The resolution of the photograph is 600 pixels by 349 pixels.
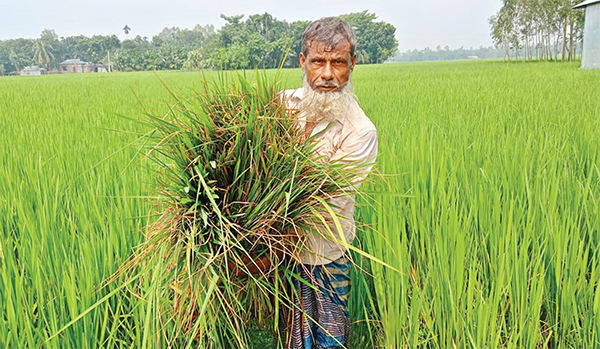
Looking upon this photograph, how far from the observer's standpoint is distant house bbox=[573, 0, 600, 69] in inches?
522

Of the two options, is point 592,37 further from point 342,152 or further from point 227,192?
point 227,192

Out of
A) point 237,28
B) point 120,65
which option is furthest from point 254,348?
point 120,65

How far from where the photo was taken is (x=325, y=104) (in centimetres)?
113

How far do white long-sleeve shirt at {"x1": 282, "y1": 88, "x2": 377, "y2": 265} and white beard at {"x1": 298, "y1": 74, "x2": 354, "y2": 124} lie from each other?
0.02 metres

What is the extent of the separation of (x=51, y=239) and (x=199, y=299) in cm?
57

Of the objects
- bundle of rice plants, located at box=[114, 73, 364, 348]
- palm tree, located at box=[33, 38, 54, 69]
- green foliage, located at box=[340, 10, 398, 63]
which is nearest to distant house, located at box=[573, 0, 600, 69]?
bundle of rice plants, located at box=[114, 73, 364, 348]

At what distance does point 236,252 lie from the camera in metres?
1.00

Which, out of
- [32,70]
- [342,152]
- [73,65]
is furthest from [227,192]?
[32,70]

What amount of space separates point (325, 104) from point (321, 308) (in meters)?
0.53

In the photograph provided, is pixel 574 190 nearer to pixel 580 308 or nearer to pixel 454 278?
pixel 580 308

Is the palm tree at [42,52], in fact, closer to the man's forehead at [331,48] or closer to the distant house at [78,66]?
the distant house at [78,66]

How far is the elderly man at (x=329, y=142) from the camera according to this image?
1118 millimetres

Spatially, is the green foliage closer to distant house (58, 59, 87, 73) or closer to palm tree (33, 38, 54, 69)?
distant house (58, 59, 87, 73)

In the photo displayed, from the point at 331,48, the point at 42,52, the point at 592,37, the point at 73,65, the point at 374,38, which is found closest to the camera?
the point at 331,48
